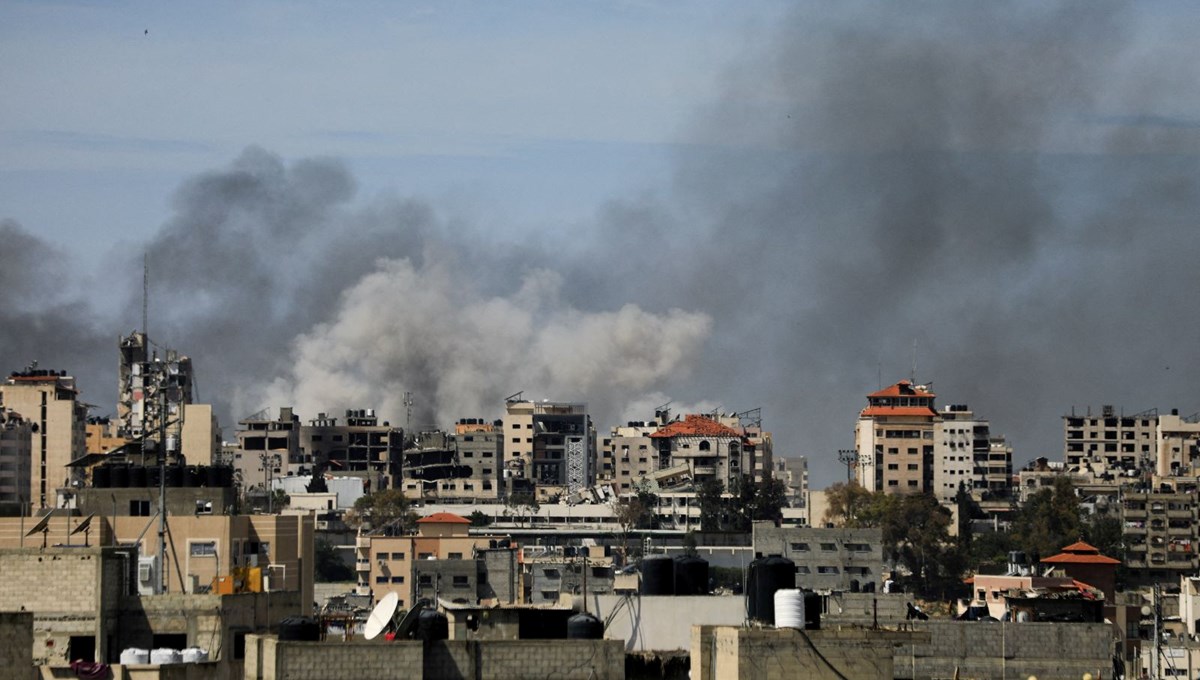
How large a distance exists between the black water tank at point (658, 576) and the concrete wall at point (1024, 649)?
5289mm

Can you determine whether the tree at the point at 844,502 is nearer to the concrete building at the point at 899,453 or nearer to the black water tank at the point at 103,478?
the concrete building at the point at 899,453

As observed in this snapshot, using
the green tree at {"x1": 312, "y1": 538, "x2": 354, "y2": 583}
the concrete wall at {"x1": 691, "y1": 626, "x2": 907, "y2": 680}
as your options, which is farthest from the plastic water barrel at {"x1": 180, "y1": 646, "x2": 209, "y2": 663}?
the green tree at {"x1": 312, "y1": 538, "x2": 354, "y2": 583}

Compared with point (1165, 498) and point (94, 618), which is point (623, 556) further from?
point (94, 618)

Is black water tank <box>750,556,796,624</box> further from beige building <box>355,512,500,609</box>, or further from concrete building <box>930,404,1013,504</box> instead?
concrete building <box>930,404,1013,504</box>

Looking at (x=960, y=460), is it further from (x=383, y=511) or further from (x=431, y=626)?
(x=431, y=626)

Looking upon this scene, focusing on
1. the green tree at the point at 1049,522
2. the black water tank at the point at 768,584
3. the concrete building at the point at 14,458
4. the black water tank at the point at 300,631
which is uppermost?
the concrete building at the point at 14,458

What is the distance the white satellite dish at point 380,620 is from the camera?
31.7 meters

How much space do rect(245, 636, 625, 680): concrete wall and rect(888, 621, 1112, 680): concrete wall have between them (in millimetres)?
14312

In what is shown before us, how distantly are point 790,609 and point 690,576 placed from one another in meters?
9.76

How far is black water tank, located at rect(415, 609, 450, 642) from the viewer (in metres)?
30.9

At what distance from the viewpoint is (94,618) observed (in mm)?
38688

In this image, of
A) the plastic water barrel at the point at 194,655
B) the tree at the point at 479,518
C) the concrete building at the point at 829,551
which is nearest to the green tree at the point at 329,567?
the tree at the point at 479,518

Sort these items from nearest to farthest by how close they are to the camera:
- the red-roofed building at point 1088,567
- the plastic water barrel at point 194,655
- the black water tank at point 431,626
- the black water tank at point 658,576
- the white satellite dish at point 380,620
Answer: the black water tank at point 431,626 → the white satellite dish at point 380,620 → the plastic water barrel at point 194,655 → the black water tank at point 658,576 → the red-roofed building at point 1088,567

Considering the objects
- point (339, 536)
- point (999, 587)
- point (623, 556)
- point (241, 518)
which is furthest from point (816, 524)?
point (241, 518)
